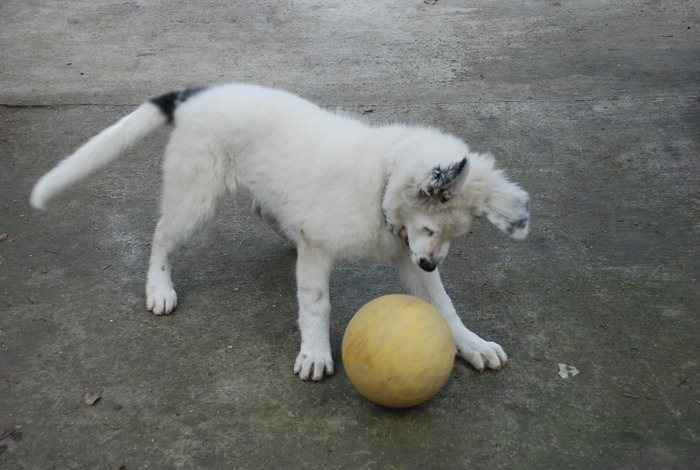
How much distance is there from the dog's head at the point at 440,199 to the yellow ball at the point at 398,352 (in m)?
0.29

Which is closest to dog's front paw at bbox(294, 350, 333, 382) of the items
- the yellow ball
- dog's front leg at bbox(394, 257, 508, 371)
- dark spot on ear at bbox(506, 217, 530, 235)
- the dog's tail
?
the yellow ball

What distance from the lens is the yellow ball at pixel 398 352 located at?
307cm

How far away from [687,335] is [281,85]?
15.1 feet

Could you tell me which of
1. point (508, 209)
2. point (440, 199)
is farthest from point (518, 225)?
point (440, 199)

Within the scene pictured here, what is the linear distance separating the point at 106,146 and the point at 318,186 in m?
1.33

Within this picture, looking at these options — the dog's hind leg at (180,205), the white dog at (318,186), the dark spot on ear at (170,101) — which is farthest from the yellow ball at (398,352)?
the dark spot on ear at (170,101)

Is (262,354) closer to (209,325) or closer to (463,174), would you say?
(209,325)

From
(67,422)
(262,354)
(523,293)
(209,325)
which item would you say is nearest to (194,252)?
(209,325)

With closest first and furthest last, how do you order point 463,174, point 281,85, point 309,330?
point 463,174
point 309,330
point 281,85

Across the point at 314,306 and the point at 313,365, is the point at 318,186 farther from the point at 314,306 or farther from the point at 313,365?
the point at 313,365

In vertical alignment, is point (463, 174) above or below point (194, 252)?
above

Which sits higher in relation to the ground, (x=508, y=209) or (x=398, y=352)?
(x=508, y=209)

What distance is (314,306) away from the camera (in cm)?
370

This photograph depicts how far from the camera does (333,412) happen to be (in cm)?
338
